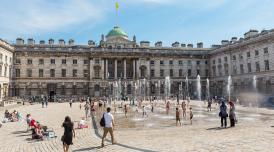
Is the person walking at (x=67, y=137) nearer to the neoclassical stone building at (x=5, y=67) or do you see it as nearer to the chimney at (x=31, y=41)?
the neoclassical stone building at (x=5, y=67)

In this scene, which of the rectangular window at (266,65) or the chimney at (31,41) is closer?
A: the rectangular window at (266,65)

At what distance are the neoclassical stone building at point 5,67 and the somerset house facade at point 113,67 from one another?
2.23 ft

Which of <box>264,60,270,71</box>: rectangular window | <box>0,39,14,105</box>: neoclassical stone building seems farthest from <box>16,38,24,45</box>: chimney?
<box>264,60,270,71</box>: rectangular window

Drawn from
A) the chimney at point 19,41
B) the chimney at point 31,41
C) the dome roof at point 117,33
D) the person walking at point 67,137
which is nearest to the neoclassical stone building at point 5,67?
the chimney at point 19,41

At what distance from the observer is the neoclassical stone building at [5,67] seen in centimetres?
6512

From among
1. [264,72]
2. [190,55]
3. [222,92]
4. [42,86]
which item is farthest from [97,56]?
[264,72]

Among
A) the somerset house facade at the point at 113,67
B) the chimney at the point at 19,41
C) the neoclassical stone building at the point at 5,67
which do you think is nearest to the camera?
the neoclassical stone building at the point at 5,67

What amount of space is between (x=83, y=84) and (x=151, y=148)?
67462mm

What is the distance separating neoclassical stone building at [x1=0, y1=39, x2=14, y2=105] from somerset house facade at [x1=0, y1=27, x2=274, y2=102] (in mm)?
681

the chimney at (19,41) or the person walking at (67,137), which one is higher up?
the chimney at (19,41)

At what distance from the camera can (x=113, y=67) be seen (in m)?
80.6

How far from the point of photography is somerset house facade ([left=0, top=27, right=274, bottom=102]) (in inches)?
2985

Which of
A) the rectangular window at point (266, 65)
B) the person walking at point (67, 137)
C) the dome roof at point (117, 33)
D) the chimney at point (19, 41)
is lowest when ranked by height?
the person walking at point (67, 137)

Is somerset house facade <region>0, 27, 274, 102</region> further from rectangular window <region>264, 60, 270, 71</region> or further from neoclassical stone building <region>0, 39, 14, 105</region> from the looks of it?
rectangular window <region>264, 60, 270, 71</region>
